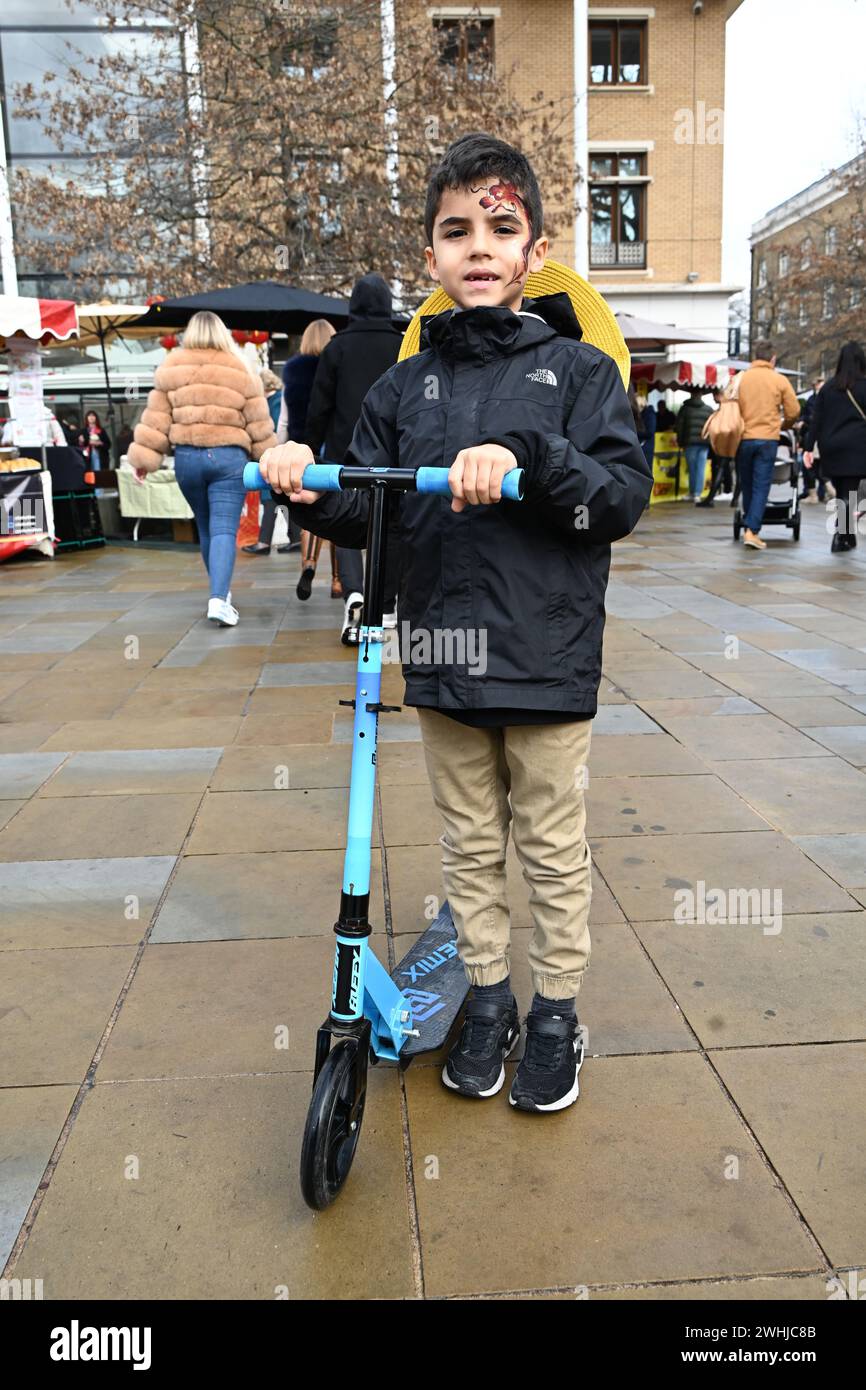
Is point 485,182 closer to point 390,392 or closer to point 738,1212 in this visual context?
point 390,392

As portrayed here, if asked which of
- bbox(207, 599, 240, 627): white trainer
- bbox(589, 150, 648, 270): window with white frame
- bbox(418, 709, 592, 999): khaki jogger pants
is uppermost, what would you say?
bbox(589, 150, 648, 270): window with white frame

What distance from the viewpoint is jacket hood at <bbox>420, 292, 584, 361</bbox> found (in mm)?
2238

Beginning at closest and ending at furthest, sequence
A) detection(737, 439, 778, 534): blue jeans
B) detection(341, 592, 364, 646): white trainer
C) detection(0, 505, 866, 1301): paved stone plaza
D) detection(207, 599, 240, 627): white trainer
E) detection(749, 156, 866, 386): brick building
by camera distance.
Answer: detection(0, 505, 866, 1301): paved stone plaza
detection(341, 592, 364, 646): white trainer
detection(207, 599, 240, 627): white trainer
detection(737, 439, 778, 534): blue jeans
detection(749, 156, 866, 386): brick building

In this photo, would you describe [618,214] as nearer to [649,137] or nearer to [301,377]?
[649,137]

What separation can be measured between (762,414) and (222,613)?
5.99m

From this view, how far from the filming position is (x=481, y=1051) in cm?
250

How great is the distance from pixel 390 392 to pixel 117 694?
408cm

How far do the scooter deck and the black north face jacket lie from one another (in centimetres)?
81

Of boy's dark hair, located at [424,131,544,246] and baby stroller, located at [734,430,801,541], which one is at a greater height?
boy's dark hair, located at [424,131,544,246]

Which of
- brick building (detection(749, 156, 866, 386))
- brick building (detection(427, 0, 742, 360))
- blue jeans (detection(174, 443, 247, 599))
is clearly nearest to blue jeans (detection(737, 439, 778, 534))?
blue jeans (detection(174, 443, 247, 599))

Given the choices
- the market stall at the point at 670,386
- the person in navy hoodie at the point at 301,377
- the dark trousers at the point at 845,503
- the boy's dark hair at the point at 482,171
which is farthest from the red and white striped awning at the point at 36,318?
the boy's dark hair at the point at 482,171

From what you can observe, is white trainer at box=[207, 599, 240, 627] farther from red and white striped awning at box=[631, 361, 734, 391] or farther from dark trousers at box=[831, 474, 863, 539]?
red and white striped awning at box=[631, 361, 734, 391]

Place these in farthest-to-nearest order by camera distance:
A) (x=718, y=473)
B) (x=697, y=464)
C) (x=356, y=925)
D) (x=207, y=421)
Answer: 1. (x=718, y=473)
2. (x=697, y=464)
3. (x=207, y=421)
4. (x=356, y=925)

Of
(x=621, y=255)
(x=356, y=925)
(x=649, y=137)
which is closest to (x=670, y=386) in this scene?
(x=621, y=255)
